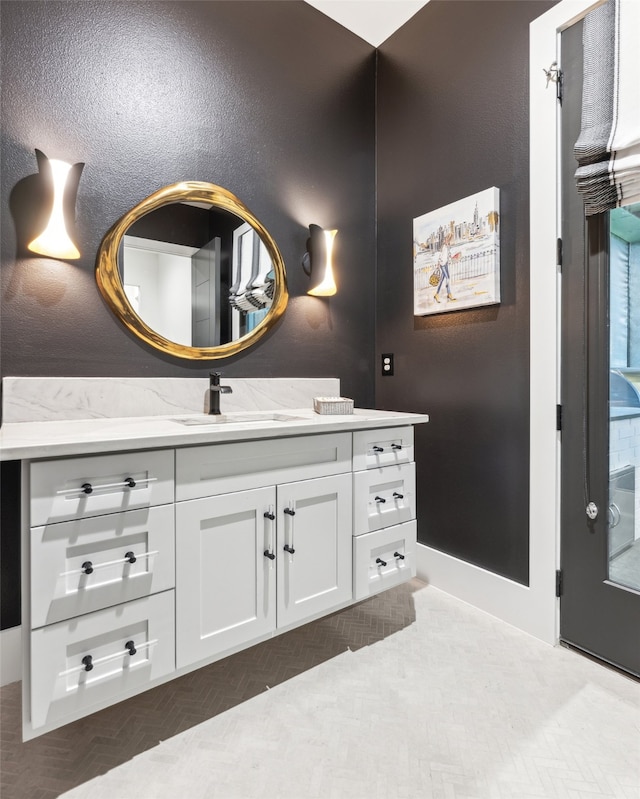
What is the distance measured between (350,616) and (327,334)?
4.51 ft

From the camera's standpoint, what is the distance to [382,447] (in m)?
1.77

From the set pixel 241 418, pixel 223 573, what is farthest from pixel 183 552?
pixel 241 418

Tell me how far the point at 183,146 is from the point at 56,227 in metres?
0.67

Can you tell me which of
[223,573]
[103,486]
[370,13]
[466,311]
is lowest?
[223,573]

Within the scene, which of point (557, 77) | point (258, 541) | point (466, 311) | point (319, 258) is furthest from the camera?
point (319, 258)

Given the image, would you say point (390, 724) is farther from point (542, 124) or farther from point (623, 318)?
point (542, 124)

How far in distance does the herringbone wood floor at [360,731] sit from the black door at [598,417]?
22cm

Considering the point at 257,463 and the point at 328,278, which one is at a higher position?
the point at 328,278

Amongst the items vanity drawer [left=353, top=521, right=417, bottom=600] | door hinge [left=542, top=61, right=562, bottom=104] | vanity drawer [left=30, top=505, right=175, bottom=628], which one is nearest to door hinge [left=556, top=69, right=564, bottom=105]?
door hinge [left=542, top=61, right=562, bottom=104]

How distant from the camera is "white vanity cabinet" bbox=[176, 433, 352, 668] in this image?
1303 millimetres

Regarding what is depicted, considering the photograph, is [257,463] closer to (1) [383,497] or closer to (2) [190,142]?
(1) [383,497]

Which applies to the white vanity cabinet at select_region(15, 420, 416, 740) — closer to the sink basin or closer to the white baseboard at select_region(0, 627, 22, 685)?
the sink basin

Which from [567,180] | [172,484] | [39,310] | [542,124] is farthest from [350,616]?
[542,124]

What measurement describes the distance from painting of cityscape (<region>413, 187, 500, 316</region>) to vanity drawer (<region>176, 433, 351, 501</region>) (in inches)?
36.4
